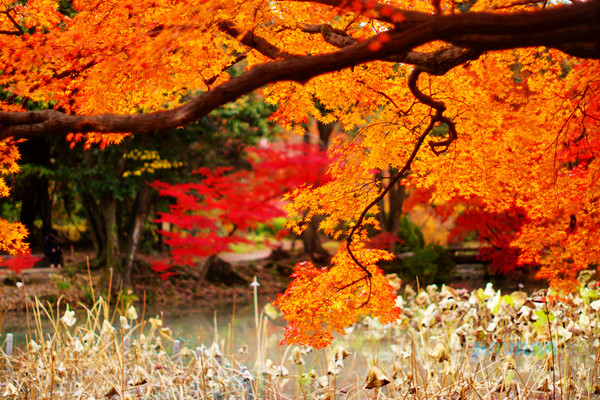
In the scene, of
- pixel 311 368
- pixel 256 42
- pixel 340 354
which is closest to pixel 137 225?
pixel 311 368

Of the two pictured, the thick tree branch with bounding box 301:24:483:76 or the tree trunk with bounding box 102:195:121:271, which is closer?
the thick tree branch with bounding box 301:24:483:76

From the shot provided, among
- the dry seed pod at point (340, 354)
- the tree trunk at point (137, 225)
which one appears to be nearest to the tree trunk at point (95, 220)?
the tree trunk at point (137, 225)

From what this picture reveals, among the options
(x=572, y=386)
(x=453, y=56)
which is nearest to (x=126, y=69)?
(x=453, y=56)

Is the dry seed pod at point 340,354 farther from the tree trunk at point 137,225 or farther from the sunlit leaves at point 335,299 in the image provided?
the tree trunk at point 137,225

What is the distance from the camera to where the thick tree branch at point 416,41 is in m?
2.33

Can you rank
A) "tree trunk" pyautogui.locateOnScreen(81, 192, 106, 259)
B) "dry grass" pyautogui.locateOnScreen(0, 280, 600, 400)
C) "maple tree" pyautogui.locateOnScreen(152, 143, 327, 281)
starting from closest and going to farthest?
"dry grass" pyautogui.locateOnScreen(0, 280, 600, 400) < "maple tree" pyautogui.locateOnScreen(152, 143, 327, 281) < "tree trunk" pyautogui.locateOnScreen(81, 192, 106, 259)

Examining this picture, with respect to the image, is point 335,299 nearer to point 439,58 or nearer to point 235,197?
point 439,58

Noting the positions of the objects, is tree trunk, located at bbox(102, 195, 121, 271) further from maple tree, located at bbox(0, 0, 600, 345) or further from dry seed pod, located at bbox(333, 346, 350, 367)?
dry seed pod, located at bbox(333, 346, 350, 367)

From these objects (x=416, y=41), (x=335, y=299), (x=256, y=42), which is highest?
(x=256, y=42)

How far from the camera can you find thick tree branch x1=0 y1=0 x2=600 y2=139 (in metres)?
2.33

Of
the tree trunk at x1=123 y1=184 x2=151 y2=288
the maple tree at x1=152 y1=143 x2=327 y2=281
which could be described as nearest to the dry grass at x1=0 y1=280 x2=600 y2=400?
the maple tree at x1=152 y1=143 x2=327 y2=281

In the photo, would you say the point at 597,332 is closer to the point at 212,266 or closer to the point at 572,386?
the point at 572,386

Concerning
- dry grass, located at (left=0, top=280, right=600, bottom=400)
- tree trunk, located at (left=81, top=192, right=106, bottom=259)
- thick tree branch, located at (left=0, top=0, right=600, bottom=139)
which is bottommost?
dry grass, located at (left=0, top=280, right=600, bottom=400)

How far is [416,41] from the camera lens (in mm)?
2365
